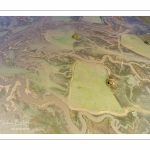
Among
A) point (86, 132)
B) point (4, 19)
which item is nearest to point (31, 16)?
point (4, 19)

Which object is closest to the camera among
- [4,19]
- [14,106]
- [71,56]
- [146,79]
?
[14,106]

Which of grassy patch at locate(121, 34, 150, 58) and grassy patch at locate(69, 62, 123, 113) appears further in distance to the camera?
grassy patch at locate(121, 34, 150, 58)

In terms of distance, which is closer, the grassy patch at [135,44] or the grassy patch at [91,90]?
the grassy patch at [91,90]

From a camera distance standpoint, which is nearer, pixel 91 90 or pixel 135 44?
pixel 91 90

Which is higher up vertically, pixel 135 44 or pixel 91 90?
pixel 135 44

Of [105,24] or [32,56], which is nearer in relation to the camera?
[32,56]

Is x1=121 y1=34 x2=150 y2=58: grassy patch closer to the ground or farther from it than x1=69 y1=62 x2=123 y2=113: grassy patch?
farther from it

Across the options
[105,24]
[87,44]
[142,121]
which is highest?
[105,24]

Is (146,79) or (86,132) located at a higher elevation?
(146,79)

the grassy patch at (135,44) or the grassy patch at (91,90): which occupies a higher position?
the grassy patch at (135,44)
